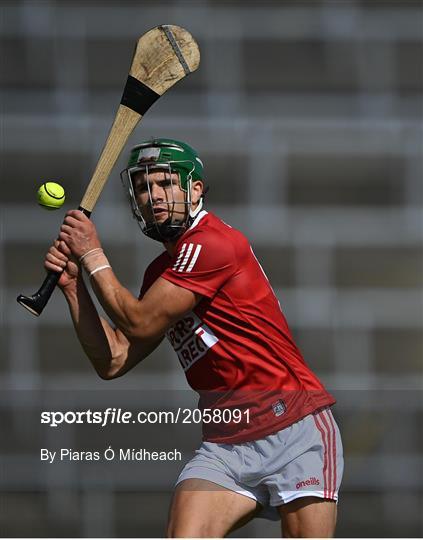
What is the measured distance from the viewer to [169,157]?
299 centimetres

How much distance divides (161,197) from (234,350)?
0.42 m

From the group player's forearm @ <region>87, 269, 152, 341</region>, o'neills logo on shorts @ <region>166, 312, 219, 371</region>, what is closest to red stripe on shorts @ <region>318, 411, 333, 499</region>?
o'neills logo on shorts @ <region>166, 312, 219, 371</region>

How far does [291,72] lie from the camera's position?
6918 millimetres

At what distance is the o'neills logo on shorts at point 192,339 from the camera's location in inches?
117

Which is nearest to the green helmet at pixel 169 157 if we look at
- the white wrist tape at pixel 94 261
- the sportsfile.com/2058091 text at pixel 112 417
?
the white wrist tape at pixel 94 261

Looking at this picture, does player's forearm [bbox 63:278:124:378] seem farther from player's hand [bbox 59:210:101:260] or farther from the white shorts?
the white shorts

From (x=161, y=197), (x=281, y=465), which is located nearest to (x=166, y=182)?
(x=161, y=197)

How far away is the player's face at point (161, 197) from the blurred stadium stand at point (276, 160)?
10.7ft

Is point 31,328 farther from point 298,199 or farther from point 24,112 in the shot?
point 298,199

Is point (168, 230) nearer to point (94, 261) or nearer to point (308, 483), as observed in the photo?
point (94, 261)

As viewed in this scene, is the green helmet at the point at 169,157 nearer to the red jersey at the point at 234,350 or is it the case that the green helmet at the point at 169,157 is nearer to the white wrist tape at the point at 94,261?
the red jersey at the point at 234,350

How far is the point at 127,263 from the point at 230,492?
11.8 ft

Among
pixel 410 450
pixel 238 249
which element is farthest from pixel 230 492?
pixel 410 450

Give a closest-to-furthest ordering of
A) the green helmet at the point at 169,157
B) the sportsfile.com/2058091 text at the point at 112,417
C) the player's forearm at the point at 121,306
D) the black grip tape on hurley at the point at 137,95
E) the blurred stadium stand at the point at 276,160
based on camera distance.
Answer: the player's forearm at the point at 121,306, the green helmet at the point at 169,157, the black grip tape on hurley at the point at 137,95, the sportsfile.com/2058091 text at the point at 112,417, the blurred stadium stand at the point at 276,160
